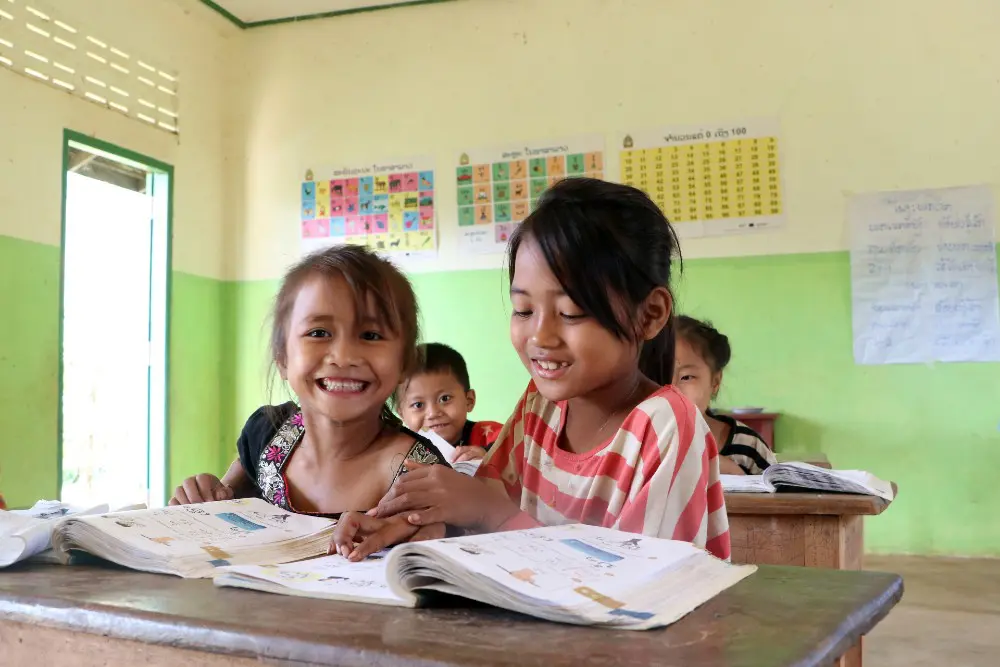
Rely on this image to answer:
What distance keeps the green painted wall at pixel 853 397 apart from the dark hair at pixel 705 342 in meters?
1.41

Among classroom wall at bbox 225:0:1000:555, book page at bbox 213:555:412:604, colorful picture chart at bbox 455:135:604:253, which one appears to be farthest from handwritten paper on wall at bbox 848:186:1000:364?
book page at bbox 213:555:412:604

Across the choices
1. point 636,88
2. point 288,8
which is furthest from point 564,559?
point 288,8

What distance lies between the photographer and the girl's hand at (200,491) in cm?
124

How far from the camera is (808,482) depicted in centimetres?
162

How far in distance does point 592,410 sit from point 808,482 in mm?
673

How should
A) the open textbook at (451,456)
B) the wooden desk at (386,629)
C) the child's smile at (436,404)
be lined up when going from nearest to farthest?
1. the wooden desk at (386,629)
2. the open textbook at (451,456)
3. the child's smile at (436,404)

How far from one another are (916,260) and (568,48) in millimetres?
1852

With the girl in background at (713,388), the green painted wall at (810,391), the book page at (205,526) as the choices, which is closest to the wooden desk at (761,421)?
the green painted wall at (810,391)

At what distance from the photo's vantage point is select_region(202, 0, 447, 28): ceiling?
15.0ft

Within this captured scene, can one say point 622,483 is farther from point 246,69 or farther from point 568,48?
point 246,69

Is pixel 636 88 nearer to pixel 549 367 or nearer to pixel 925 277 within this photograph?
pixel 925 277

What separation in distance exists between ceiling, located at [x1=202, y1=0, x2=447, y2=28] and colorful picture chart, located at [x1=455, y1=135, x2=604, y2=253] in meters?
0.92

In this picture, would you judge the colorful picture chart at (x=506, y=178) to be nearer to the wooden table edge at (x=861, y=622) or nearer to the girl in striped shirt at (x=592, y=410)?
the girl in striped shirt at (x=592, y=410)

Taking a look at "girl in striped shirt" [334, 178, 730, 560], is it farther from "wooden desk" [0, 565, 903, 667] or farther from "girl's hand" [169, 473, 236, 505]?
"girl's hand" [169, 473, 236, 505]
